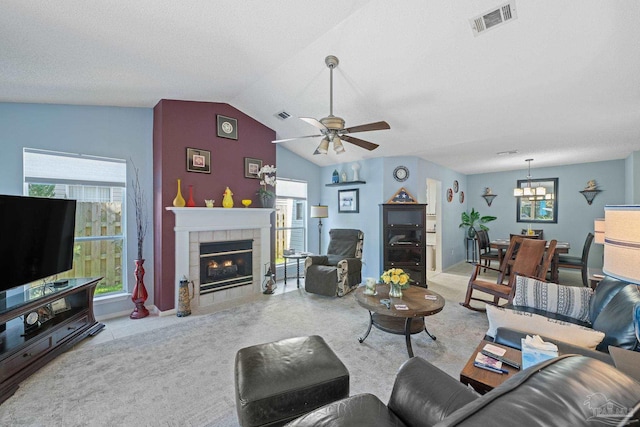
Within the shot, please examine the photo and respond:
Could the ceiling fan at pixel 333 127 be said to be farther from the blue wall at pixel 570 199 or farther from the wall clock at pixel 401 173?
the blue wall at pixel 570 199

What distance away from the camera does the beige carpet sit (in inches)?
72.6

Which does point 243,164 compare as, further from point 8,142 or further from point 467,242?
point 467,242

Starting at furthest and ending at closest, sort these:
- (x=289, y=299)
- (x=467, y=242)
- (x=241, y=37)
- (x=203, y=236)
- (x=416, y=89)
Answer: (x=467, y=242) < (x=289, y=299) < (x=203, y=236) < (x=416, y=89) < (x=241, y=37)

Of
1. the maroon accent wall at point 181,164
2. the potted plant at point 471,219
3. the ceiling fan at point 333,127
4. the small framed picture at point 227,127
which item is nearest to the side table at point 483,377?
the ceiling fan at point 333,127

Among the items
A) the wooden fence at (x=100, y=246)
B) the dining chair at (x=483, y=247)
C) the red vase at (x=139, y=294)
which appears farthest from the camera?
the dining chair at (x=483, y=247)

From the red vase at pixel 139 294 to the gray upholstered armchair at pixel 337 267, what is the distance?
2.27 m

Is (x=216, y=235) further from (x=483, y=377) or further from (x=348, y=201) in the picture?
(x=483, y=377)

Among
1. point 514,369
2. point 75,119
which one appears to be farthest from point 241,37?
point 514,369

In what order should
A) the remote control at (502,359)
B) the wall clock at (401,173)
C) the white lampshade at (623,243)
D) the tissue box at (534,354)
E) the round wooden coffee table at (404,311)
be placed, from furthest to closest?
1. the wall clock at (401,173)
2. the round wooden coffee table at (404,311)
3. the remote control at (502,359)
4. the tissue box at (534,354)
5. the white lampshade at (623,243)

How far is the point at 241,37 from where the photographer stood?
2434 millimetres

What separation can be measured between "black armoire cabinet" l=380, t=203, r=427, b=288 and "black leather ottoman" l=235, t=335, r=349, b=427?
11.3ft

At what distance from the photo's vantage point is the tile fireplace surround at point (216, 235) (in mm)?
3703

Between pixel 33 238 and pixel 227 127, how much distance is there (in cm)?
260

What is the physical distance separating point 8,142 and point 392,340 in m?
4.60
